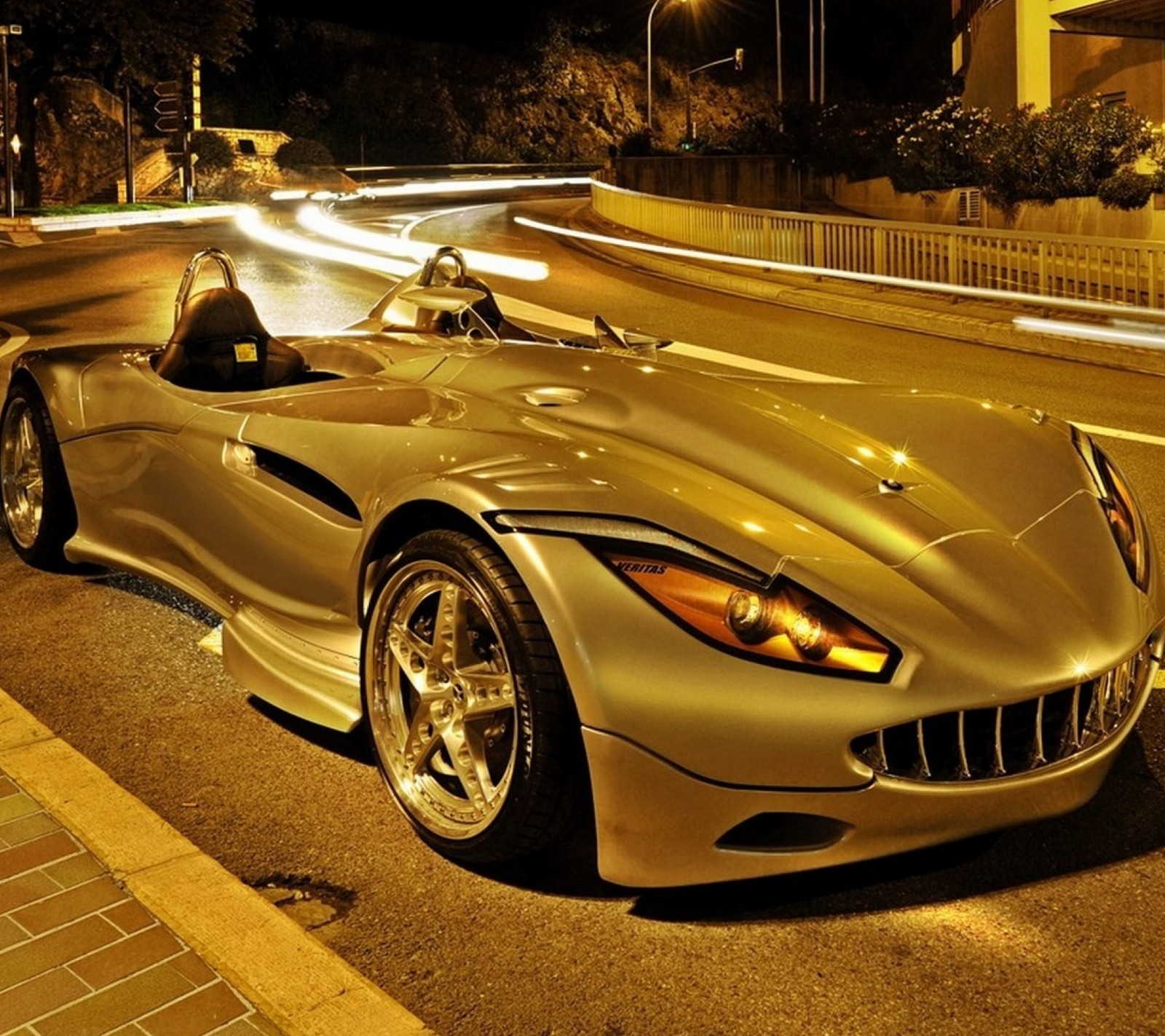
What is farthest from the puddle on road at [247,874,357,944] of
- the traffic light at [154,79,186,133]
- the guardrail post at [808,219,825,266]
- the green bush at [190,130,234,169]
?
the green bush at [190,130,234,169]

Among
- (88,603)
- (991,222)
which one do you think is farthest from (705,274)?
(88,603)

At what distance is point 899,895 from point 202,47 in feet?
147

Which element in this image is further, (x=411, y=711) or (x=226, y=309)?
(x=226, y=309)

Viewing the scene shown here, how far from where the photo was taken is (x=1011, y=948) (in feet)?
10.5

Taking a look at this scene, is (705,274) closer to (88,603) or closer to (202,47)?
(88,603)

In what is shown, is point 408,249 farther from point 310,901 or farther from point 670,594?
point 670,594

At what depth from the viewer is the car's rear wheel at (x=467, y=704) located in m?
3.32

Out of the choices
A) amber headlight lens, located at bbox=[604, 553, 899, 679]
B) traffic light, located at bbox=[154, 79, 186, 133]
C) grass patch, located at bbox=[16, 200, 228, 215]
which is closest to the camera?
amber headlight lens, located at bbox=[604, 553, 899, 679]

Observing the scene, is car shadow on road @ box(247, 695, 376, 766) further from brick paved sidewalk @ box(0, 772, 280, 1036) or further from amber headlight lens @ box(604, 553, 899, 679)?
amber headlight lens @ box(604, 553, 899, 679)

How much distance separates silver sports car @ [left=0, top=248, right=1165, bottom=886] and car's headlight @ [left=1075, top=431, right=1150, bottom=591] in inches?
0.5

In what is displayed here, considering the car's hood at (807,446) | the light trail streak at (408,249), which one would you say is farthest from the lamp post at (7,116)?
the car's hood at (807,446)

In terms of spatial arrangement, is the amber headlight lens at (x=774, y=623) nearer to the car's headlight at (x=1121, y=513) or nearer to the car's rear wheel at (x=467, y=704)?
the car's rear wheel at (x=467, y=704)

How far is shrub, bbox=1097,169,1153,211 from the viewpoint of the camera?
73.7 ft

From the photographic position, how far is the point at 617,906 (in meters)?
3.49
